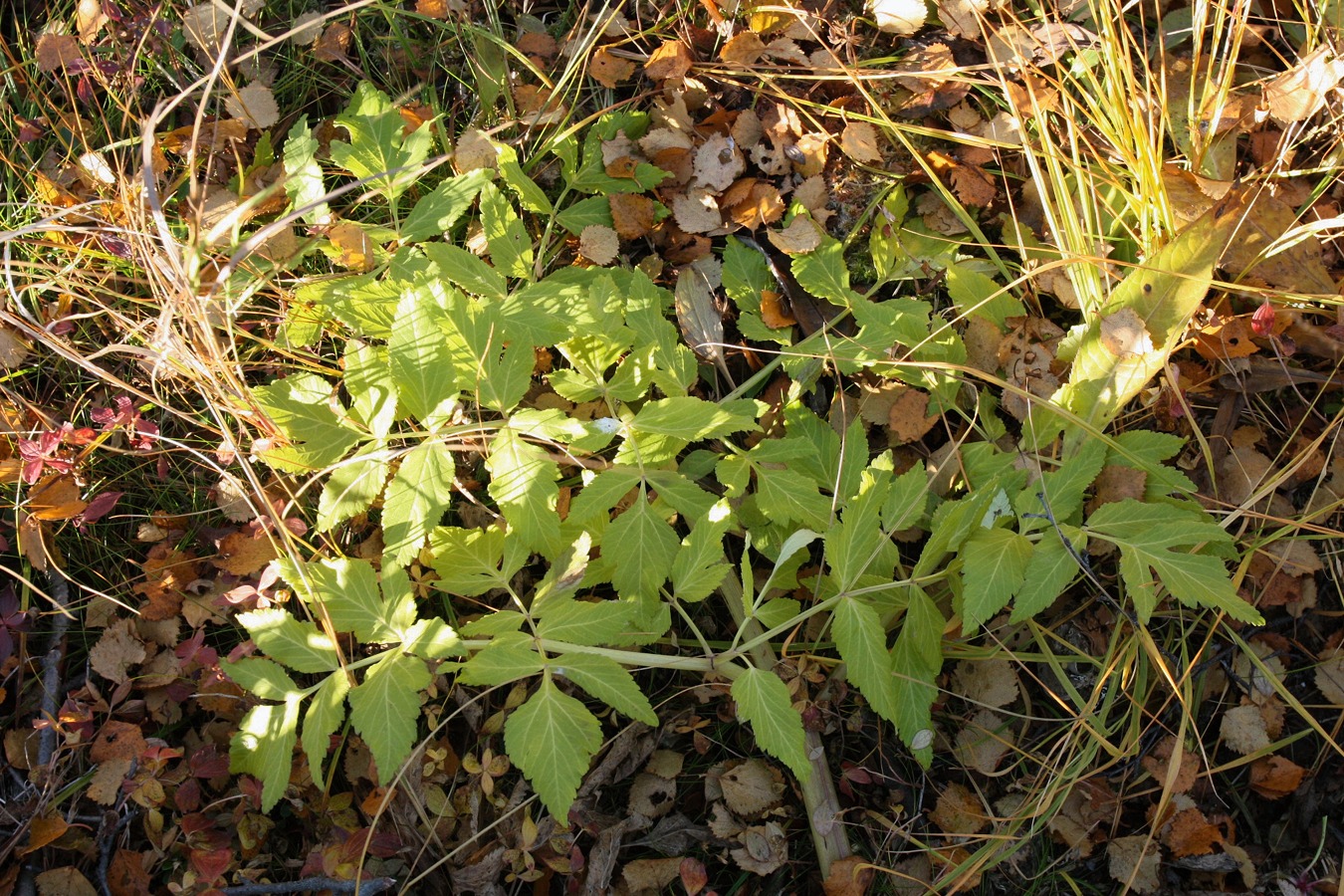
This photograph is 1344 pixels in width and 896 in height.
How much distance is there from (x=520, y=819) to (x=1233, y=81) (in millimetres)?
2759

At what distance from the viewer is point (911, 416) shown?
2414mm

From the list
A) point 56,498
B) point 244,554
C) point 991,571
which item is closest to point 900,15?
point 991,571

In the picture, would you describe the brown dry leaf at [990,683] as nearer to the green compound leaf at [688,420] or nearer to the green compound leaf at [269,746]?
the green compound leaf at [688,420]

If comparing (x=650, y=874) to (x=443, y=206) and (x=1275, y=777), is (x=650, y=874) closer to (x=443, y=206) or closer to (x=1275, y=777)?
(x=1275, y=777)

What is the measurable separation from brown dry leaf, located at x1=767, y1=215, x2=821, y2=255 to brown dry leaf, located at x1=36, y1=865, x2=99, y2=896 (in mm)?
2367

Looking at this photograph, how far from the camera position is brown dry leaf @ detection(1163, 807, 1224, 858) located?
2.20 meters

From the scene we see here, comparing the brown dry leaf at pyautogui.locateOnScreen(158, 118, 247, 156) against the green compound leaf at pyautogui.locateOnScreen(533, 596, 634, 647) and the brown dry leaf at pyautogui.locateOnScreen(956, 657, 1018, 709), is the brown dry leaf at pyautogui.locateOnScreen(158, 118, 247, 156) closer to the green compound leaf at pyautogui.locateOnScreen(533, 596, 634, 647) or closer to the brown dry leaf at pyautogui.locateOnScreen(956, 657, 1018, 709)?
the green compound leaf at pyautogui.locateOnScreen(533, 596, 634, 647)

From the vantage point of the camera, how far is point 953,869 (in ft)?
7.17

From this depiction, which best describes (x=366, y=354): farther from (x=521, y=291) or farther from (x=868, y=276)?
(x=868, y=276)

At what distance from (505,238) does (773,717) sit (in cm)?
133

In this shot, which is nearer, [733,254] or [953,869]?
[953,869]

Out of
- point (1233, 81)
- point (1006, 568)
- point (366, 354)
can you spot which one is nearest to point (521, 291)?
point (366, 354)

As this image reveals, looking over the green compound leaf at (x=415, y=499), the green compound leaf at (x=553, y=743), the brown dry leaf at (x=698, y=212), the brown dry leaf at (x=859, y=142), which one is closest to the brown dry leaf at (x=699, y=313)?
the brown dry leaf at (x=698, y=212)

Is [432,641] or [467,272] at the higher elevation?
[467,272]
